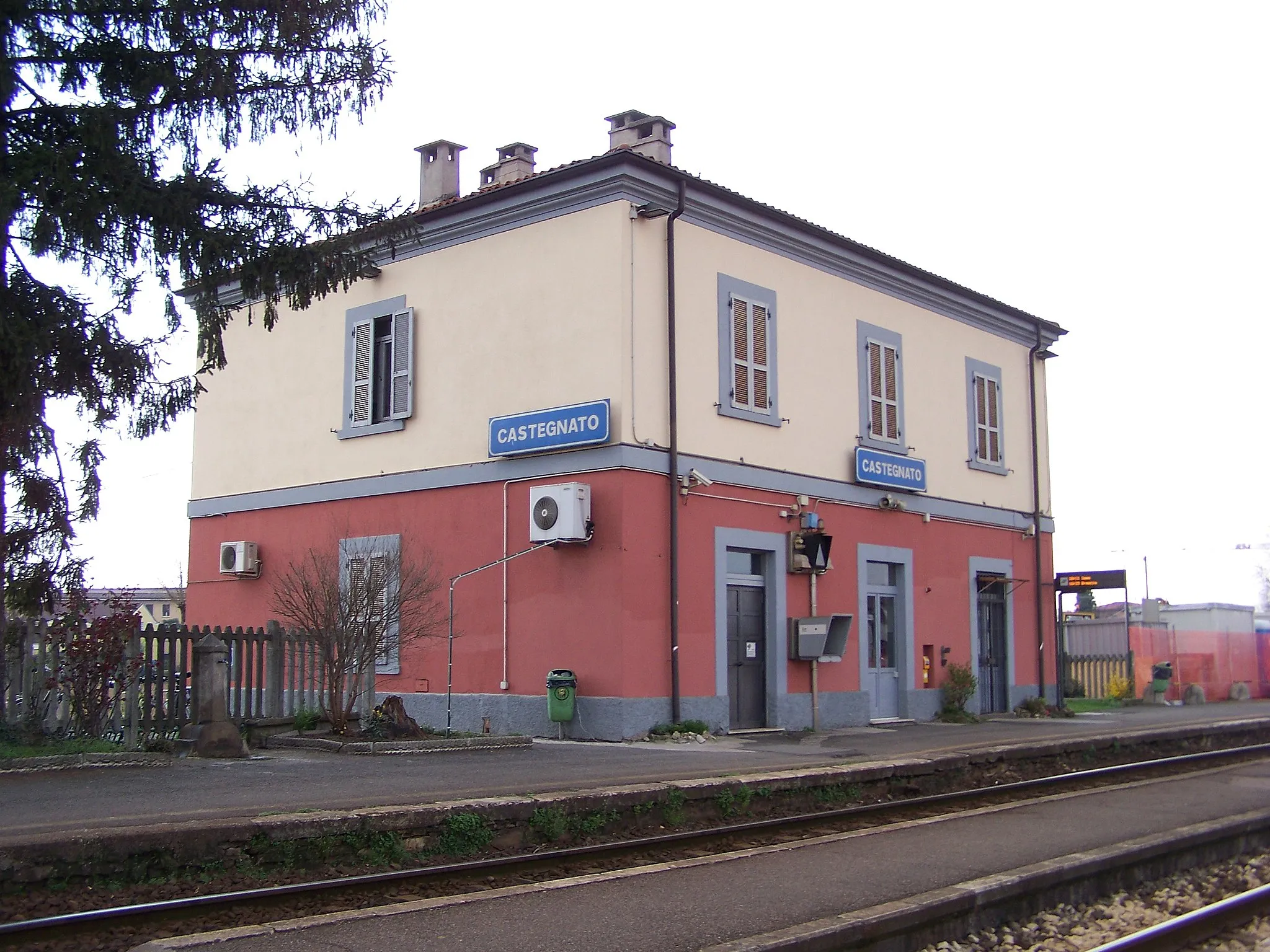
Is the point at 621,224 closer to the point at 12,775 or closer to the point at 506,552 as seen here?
the point at 506,552

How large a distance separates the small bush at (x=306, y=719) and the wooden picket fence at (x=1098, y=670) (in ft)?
72.6

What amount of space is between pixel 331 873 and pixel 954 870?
406 cm

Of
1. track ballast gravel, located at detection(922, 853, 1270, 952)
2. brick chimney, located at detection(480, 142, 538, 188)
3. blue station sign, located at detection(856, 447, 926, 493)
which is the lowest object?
track ballast gravel, located at detection(922, 853, 1270, 952)

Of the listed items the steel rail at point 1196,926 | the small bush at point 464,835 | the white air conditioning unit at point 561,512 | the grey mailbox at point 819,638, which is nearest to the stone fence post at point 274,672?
the white air conditioning unit at point 561,512

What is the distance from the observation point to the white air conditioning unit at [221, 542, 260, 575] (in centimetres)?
2066

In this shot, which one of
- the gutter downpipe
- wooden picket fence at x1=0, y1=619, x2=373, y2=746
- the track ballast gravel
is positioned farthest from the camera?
the gutter downpipe

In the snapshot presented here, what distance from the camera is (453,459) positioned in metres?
18.3

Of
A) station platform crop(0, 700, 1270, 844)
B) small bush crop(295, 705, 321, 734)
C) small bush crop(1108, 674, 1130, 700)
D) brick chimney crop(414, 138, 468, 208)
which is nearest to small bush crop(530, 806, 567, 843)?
station platform crop(0, 700, 1270, 844)

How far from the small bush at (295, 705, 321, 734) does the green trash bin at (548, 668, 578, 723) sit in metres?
2.85

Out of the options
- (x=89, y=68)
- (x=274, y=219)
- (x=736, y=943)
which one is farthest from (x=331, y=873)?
(x=89, y=68)

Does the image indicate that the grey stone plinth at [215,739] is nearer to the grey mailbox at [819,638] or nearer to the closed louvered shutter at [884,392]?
the grey mailbox at [819,638]

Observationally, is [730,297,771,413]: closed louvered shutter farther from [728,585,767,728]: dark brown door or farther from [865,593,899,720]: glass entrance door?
[865,593,899,720]: glass entrance door

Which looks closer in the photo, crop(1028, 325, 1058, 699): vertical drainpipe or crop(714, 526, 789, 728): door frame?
crop(714, 526, 789, 728): door frame

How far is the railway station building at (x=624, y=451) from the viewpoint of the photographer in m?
16.7
